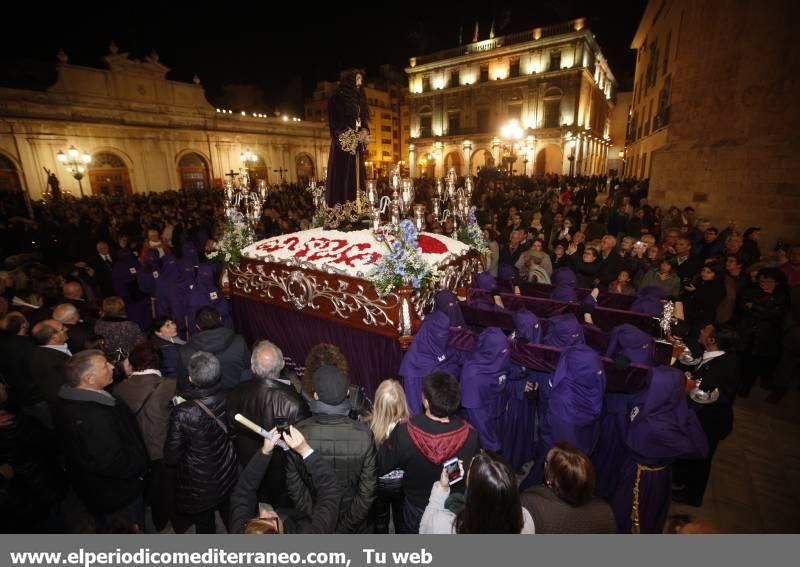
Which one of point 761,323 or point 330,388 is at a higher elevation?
point 330,388

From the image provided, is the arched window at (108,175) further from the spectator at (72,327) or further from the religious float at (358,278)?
the spectator at (72,327)

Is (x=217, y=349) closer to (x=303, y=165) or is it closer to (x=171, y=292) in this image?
(x=171, y=292)

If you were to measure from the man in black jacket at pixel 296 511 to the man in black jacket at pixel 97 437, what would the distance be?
0.76 m

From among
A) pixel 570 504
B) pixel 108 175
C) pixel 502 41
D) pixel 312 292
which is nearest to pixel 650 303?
pixel 570 504

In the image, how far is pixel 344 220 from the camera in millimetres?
6074

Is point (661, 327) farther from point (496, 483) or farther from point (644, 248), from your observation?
point (496, 483)

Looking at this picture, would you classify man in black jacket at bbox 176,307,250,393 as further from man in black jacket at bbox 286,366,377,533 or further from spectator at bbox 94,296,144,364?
man in black jacket at bbox 286,366,377,533

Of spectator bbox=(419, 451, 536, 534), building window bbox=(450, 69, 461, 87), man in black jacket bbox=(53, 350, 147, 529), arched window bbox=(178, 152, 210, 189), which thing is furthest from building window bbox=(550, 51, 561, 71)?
man in black jacket bbox=(53, 350, 147, 529)

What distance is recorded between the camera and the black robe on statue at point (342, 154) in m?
5.99

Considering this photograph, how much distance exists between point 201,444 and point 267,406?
0.43 m

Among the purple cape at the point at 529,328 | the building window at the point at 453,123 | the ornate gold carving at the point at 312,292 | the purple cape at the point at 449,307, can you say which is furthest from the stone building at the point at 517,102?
the purple cape at the point at 529,328

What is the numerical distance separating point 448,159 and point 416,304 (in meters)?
39.7

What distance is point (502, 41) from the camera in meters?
35.4
